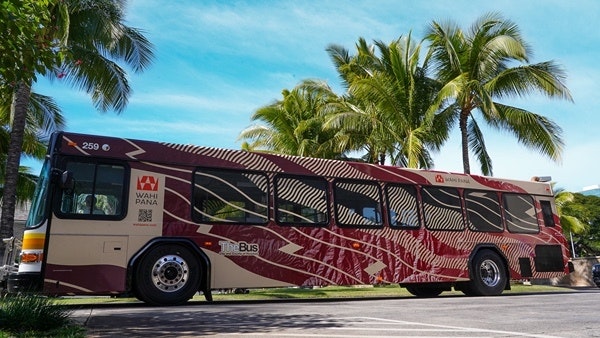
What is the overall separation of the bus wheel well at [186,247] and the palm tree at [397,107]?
11.6 metres

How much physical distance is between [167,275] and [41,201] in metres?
2.38

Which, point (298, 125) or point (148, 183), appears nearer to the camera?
point (148, 183)

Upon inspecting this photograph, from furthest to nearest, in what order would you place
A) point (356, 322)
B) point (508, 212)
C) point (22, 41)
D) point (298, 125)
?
1. point (298, 125)
2. point (508, 212)
3. point (356, 322)
4. point (22, 41)

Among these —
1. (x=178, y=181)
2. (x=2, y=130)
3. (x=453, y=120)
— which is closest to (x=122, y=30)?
(x=2, y=130)

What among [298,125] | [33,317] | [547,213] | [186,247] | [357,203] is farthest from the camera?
[298,125]

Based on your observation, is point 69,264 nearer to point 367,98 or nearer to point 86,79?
point 86,79

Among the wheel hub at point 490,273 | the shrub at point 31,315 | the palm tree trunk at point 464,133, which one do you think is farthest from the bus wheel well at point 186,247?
the palm tree trunk at point 464,133

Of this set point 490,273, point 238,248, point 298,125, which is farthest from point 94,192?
point 298,125

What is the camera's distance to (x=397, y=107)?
2002 cm

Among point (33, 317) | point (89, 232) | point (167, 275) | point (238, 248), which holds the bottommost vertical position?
point (33, 317)

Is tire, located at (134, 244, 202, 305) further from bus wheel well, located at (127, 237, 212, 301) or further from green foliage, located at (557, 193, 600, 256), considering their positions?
green foliage, located at (557, 193, 600, 256)

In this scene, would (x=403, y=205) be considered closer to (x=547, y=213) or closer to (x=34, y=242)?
(x=547, y=213)

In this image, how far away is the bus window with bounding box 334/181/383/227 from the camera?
10.6m

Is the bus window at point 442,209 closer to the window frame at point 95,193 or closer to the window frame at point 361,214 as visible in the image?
the window frame at point 361,214
